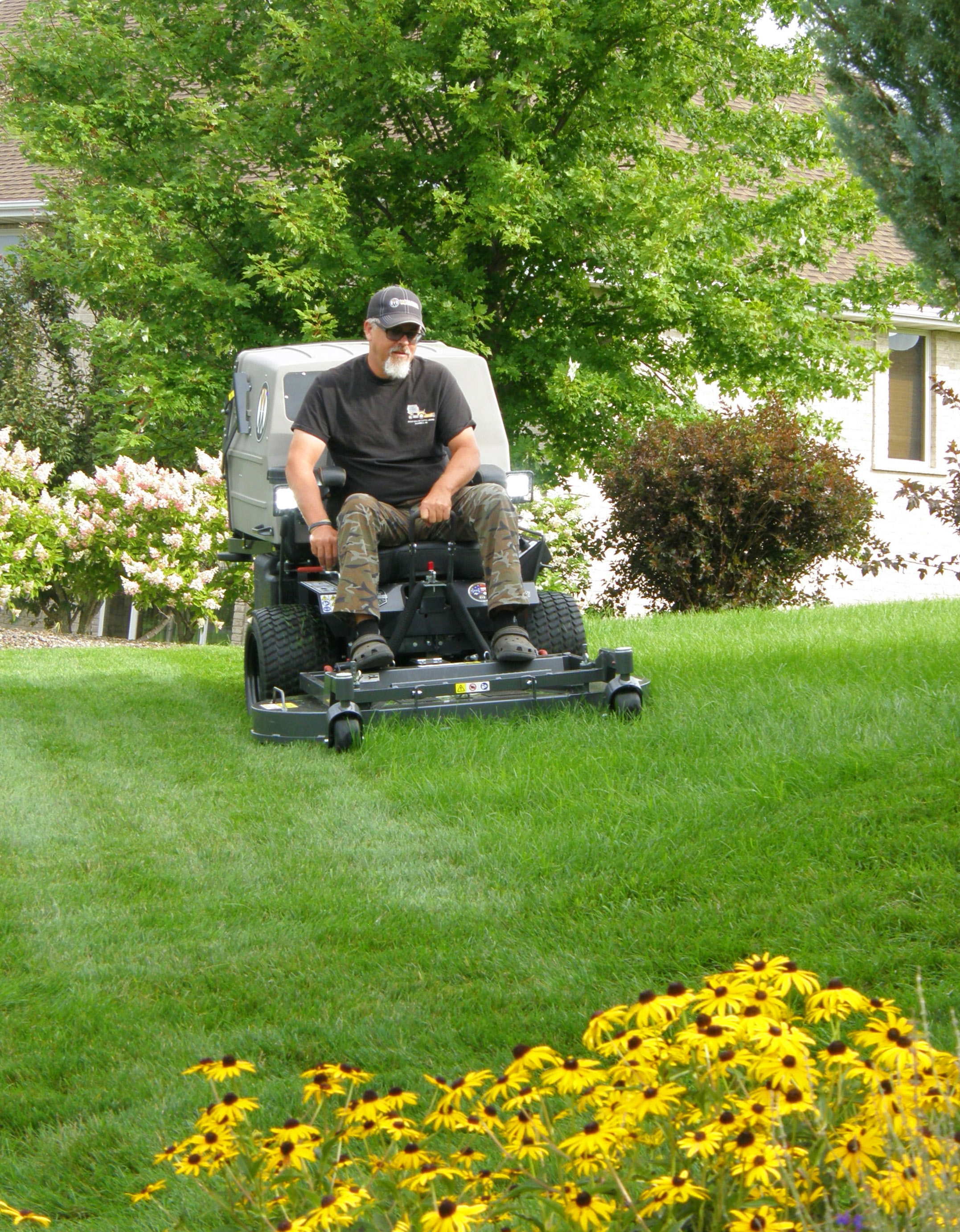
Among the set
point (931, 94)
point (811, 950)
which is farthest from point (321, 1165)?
point (931, 94)

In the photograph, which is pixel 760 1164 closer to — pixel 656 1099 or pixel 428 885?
pixel 656 1099

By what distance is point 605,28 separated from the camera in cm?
1182

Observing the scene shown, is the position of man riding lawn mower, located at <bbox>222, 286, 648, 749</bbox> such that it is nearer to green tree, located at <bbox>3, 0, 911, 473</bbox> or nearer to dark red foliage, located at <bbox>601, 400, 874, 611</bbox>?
dark red foliage, located at <bbox>601, 400, 874, 611</bbox>

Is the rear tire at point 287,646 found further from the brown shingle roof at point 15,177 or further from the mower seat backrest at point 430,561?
the brown shingle roof at point 15,177

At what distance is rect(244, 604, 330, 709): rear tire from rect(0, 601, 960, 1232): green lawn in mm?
453

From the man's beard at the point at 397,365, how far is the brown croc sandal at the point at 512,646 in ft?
4.32

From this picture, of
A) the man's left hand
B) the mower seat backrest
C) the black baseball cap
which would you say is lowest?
the mower seat backrest

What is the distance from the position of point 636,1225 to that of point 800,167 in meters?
14.2

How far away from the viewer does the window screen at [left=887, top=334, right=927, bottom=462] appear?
19.4 meters

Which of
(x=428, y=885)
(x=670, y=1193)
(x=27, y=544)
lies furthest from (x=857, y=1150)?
(x=27, y=544)

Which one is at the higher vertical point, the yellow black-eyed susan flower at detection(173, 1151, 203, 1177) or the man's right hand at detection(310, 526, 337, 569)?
the man's right hand at detection(310, 526, 337, 569)

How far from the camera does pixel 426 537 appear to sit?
6711 millimetres

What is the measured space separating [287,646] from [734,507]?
5.57 meters

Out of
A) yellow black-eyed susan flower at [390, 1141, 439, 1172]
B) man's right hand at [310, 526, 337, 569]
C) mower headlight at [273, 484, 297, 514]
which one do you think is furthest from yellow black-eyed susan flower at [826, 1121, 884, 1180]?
mower headlight at [273, 484, 297, 514]
